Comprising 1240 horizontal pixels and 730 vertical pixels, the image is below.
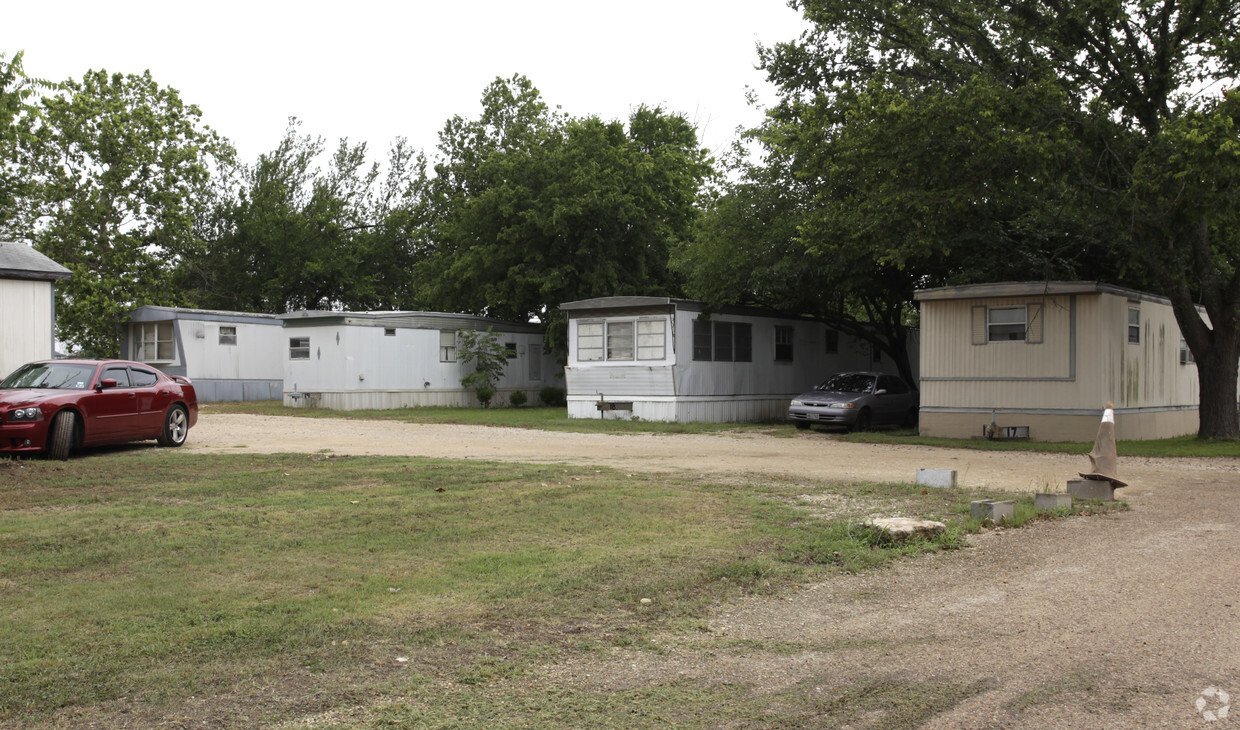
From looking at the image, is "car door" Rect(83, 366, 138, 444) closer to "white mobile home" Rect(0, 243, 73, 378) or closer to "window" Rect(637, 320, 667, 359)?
"white mobile home" Rect(0, 243, 73, 378)

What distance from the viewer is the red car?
42.3ft

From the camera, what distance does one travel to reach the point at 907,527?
26.1ft

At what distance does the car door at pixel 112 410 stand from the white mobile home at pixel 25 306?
5121 millimetres

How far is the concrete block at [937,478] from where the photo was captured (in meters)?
11.2

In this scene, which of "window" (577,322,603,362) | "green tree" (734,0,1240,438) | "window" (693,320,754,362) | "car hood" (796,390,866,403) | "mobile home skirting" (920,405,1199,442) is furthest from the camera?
"window" (577,322,603,362)

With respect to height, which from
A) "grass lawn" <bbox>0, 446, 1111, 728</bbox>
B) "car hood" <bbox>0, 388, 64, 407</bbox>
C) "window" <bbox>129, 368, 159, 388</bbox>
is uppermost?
"window" <bbox>129, 368, 159, 388</bbox>

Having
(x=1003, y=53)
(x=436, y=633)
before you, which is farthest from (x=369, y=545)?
(x=1003, y=53)

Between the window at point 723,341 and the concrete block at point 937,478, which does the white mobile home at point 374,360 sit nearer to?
the window at point 723,341

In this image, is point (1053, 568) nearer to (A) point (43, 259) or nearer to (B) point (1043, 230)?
(B) point (1043, 230)

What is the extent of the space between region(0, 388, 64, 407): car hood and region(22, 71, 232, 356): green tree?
872 inches

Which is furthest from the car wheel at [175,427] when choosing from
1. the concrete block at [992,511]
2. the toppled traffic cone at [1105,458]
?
the toppled traffic cone at [1105,458]

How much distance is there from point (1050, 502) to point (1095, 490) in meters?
1.05

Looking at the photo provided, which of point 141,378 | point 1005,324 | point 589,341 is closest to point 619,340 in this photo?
point 589,341

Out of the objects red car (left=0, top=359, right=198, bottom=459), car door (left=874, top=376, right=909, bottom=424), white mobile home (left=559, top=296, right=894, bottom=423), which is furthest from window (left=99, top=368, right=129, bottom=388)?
car door (left=874, top=376, right=909, bottom=424)
